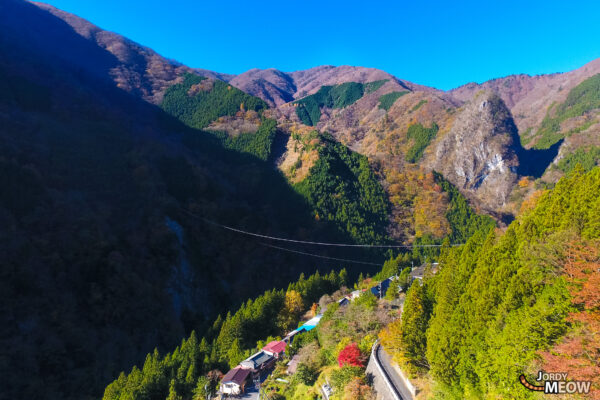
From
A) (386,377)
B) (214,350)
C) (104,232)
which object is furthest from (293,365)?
(104,232)

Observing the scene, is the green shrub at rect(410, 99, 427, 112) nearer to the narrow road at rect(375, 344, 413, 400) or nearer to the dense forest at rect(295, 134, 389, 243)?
the dense forest at rect(295, 134, 389, 243)

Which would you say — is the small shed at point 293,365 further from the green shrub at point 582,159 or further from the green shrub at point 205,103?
the green shrub at point 582,159

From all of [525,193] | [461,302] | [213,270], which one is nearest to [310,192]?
[213,270]

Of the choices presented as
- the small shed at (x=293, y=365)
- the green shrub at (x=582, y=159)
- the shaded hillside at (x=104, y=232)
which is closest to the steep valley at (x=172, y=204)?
the shaded hillside at (x=104, y=232)

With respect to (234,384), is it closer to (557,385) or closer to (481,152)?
(557,385)

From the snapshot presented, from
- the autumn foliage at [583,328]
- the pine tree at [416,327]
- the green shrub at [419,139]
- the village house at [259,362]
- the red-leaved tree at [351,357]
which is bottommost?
the village house at [259,362]

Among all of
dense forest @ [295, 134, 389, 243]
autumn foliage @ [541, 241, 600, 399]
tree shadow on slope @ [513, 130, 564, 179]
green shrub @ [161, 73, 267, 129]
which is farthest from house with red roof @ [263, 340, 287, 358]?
tree shadow on slope @ [513, 130, 564, 179]
